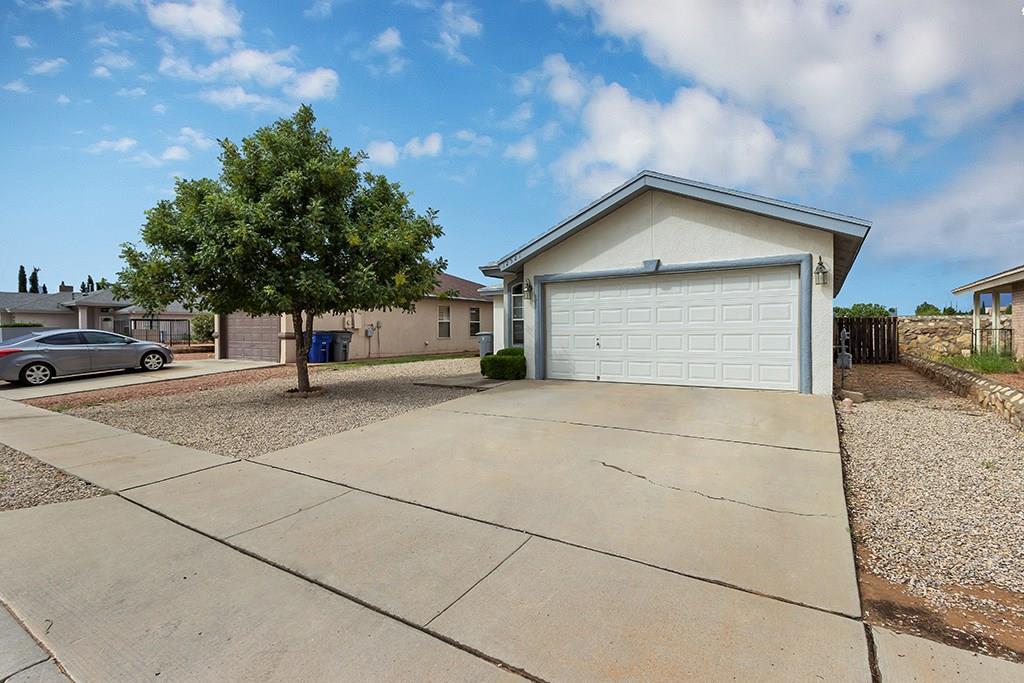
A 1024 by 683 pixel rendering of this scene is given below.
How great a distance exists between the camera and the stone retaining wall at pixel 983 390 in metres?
6.40

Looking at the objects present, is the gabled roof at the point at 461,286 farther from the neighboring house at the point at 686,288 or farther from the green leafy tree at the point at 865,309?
the green leafy tree at the point at 865,309

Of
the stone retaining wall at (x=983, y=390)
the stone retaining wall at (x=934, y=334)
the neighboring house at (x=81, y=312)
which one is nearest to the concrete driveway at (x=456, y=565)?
the stone retaining wall at (x=983, y=390)

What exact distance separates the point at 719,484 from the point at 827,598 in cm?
167

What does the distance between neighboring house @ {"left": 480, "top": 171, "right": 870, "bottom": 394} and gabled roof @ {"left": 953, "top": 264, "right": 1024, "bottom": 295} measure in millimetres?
6136

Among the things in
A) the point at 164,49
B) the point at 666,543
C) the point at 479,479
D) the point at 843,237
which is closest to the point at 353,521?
the point at 479,479

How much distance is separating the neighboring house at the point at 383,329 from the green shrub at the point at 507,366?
535cm

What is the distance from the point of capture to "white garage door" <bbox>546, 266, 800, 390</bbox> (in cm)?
878

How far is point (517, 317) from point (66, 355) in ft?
39.6

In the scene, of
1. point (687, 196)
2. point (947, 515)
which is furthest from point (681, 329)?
point (947, 515)

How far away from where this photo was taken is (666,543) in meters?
3.12

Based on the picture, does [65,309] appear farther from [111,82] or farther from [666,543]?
[666,543]

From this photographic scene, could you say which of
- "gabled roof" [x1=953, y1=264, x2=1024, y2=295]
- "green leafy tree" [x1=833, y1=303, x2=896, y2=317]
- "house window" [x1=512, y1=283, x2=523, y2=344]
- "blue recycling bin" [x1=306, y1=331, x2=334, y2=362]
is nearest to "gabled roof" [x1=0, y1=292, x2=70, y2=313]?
"blue recycling bin" [x1=306, y1=331, x2=334, y2=362]

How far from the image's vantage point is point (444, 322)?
2209 centimetres

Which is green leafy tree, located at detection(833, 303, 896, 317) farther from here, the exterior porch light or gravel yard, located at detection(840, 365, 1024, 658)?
gravel yard, located at detection(840, 365, 1024, 658)
